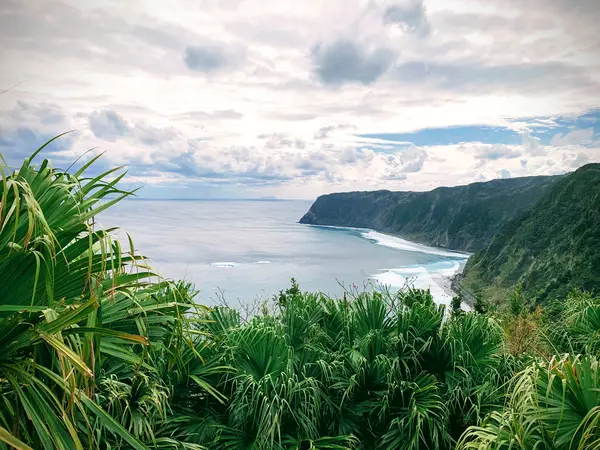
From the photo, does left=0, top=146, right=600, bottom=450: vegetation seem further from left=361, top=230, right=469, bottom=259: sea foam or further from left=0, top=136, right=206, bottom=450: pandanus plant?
left=361, top=230, right=469, bottom=259: sea foam

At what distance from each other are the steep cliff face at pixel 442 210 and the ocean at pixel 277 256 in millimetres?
4123

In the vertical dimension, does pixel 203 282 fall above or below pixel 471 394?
below

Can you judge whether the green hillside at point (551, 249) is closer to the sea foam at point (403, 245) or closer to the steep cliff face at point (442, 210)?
the steep cliff face at point (442, 210)

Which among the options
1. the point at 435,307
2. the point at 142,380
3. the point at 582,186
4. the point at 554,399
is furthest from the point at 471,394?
the point at 582,186

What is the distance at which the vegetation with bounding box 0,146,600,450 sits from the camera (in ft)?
5.76

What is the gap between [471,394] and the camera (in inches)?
157

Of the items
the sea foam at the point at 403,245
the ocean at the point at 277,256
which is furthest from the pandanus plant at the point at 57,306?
the sea foam at the point at 403,245

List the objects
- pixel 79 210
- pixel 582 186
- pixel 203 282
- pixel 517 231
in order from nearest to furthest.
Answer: pixel 79 210 < pixel 203 282 < pixel 582 186 < pixel 517 231

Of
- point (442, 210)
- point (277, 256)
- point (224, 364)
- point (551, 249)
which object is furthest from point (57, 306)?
point (442, 210)

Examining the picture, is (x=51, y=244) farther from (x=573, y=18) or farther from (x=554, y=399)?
(x=573, y=18)

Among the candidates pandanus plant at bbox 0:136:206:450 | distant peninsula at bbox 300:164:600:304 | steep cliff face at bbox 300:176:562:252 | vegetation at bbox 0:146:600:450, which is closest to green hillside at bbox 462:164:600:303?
distant peninsula at bbox 300:164:600:304

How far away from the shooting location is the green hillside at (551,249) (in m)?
34.5

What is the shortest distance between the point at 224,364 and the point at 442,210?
91.6m

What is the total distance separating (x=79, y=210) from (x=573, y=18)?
24957 mm
